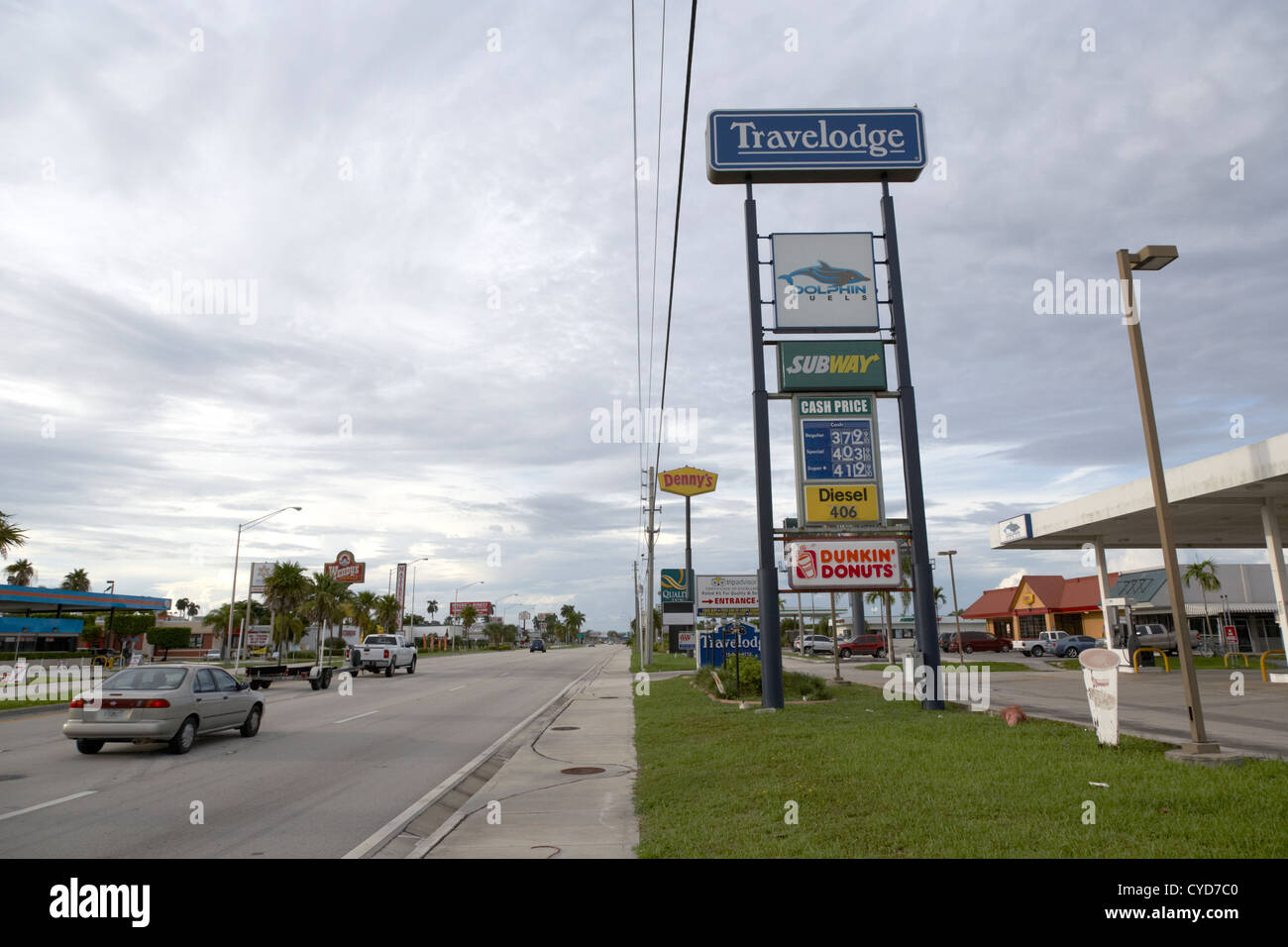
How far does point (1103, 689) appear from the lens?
10469 millimetres

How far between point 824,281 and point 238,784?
1470 cm

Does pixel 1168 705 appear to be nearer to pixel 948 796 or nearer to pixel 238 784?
pixel 948 796

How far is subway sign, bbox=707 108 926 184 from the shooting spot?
18719 millimetres

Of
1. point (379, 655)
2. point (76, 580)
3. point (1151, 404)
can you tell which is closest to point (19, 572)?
point (76, 580)

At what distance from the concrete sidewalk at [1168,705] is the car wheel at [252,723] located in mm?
14440

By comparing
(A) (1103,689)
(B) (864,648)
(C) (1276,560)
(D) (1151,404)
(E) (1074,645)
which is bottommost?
(B) (864,648)

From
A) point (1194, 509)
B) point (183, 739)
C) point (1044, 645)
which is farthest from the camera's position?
point (1044, 645)

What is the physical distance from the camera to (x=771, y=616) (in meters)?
16.9

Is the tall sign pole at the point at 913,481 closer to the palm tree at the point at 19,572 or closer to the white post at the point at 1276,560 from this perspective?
the white post at the point at 1276,560

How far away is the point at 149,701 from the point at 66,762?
130cm
